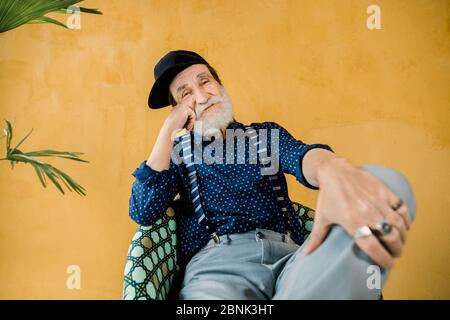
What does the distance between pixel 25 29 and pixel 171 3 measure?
757 millimetres

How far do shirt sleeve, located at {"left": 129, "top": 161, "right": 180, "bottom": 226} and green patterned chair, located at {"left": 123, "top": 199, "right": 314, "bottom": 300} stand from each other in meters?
0.04

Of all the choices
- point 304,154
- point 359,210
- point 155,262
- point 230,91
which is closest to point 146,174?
point 155,262

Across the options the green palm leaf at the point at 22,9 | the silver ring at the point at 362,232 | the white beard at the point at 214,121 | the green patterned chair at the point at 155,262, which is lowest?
the green patterned chair at the point at 155,262

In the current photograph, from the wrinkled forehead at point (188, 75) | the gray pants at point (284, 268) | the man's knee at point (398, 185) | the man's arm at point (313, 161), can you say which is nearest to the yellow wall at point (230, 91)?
the wrinkled forehead at point (188, 75)

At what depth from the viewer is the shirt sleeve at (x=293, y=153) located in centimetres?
122

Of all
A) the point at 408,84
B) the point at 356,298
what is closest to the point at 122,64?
the point at 408,84

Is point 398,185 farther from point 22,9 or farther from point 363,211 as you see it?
point 22,9

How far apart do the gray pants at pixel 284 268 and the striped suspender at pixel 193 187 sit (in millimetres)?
65

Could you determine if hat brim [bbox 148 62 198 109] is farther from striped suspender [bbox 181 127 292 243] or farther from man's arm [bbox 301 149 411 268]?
man's arm [bbox 301 149 411 268]

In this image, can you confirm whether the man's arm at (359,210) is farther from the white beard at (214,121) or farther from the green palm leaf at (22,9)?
the green palm leaf at (22,9)

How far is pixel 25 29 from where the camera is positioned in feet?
7.14

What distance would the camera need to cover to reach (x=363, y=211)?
81 cm

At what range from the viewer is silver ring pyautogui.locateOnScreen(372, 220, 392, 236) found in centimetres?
80

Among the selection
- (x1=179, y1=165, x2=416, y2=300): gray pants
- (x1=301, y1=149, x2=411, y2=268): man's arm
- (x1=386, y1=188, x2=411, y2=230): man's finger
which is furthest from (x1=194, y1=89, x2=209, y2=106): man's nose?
(x1=386, y1=188, x2=411, y2=230): man's finger
